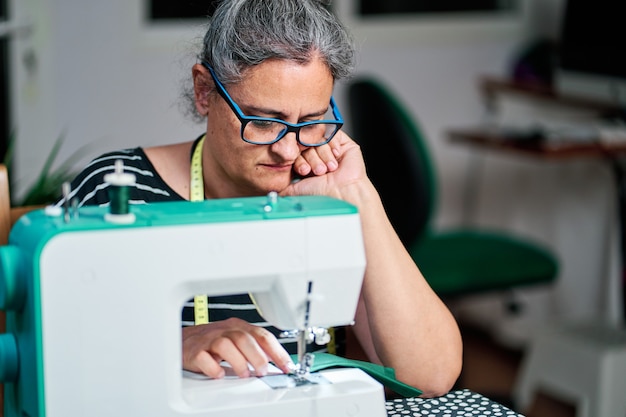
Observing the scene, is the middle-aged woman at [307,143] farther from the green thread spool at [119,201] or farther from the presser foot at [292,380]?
the green thread spool at [119,201]

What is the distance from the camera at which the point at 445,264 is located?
3.00 meters

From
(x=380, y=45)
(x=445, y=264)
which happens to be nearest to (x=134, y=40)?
(x=380, y=45)

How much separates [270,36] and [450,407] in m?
0.59

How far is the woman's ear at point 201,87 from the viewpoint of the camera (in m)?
1.60

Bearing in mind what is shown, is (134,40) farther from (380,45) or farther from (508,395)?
(508,395)

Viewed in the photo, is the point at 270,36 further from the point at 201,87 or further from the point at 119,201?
the point at 119,201

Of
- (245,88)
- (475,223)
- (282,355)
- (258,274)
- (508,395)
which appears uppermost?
(245,88)

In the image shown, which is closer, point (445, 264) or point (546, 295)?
point (445, 264)

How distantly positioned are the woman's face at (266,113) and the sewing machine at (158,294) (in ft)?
0.83

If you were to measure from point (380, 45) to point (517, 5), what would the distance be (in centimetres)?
68

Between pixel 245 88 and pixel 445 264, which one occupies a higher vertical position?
pixel 245 88

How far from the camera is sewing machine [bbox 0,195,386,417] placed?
1129 millimetres

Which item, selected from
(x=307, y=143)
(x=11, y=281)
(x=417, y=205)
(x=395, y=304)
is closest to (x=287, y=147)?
(x=307, y=143)

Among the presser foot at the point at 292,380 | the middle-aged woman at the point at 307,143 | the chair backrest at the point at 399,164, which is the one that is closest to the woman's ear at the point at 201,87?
the middle-aged woman at the point at 307,143
